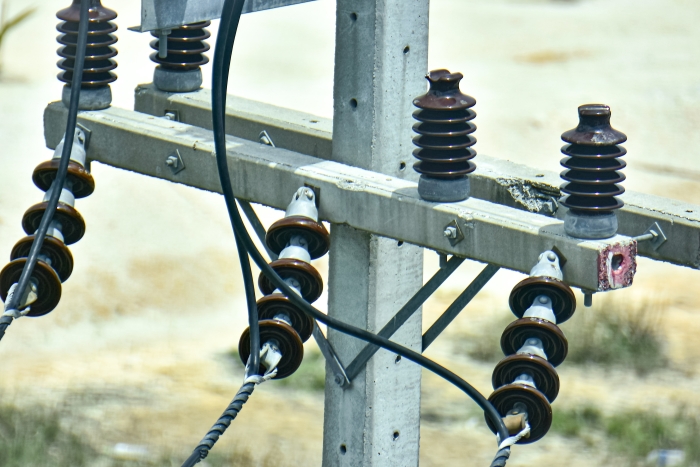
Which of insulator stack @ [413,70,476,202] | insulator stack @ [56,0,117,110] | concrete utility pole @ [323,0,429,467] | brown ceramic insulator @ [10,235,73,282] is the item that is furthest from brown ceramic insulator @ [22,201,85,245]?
insulator stack @ [413,70,476,202]

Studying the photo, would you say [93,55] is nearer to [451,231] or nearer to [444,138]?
[444,138]

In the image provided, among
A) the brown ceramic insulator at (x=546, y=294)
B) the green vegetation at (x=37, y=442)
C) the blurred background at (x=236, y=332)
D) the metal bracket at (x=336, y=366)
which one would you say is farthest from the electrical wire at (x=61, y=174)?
the blurred background at (x=236, y=332)

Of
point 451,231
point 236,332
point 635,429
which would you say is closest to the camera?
point 451,231

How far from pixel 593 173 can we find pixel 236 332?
20.6 feet

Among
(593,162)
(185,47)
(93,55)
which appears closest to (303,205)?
(593,162)

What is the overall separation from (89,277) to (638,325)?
4.01m

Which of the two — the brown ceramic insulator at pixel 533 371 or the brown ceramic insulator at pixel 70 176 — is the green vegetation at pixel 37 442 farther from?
the brown ceramic insulator at pixel 533 371

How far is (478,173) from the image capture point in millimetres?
4484

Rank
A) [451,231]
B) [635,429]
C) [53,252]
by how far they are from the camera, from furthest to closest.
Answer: [635,429] < [53,252] < [451,231]

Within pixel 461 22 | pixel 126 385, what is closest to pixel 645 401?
pixel 126 385

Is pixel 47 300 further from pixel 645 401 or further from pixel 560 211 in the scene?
pixel 645 401

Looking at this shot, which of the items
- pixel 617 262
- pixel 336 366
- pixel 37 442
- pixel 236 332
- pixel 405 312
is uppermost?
pixel 617 262

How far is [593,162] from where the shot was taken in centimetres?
356

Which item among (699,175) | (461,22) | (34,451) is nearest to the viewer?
(34,451)
